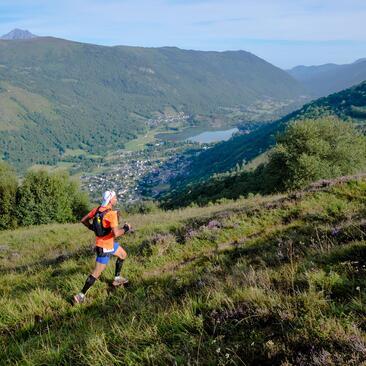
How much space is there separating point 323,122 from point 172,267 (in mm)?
40340

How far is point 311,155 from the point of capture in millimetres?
39469

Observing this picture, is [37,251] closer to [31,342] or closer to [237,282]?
[31,342]

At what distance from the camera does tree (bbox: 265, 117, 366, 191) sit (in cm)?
3703

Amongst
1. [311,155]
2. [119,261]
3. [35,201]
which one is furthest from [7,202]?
[119,261]

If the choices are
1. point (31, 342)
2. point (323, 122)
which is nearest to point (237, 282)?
point (31, 342)

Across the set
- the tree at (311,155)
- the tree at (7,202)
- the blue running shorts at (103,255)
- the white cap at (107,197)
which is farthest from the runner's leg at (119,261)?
the tree at (7,202)

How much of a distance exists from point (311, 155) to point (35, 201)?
32.6 m

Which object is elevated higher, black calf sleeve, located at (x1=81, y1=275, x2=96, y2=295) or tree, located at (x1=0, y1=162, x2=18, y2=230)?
black calf sleeve, located at (x1=81, y1=275, x2=96, y2=295)

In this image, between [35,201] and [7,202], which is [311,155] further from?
[7,202]

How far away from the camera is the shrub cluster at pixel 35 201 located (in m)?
45.0

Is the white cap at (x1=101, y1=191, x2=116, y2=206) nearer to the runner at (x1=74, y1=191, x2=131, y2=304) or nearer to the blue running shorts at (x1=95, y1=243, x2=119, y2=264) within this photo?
the runner at (x1=74, y1=191, x2=131, y2=304)

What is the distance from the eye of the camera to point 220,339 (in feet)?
13.6

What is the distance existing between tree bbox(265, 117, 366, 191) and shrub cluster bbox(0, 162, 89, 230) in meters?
24.8

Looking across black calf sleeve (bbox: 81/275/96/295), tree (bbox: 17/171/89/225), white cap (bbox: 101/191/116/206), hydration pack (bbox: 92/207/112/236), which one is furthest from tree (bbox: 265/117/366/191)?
black calf sleeve (bbox: 81/275/96/295)
